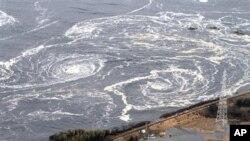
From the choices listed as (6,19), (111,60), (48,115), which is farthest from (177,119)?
(6,19)

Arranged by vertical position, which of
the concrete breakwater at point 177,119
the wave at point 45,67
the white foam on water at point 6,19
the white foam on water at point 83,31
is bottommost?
the concrete breakwater at point 177,119

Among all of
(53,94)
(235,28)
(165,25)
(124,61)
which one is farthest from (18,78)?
(235,28)

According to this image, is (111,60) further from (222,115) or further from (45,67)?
(222,115)

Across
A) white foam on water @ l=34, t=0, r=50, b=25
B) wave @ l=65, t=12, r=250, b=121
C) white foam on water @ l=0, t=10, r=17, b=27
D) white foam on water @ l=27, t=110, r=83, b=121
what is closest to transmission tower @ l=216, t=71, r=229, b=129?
wave @ l=65, t=12, r=250, b=121

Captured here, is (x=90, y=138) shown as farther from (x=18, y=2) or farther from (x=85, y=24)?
(x=18, y=2)

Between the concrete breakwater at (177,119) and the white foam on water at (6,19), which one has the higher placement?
the white foam on water at (6,19)

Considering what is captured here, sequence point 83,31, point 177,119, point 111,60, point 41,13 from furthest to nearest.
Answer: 1. point 41,13
2. point 83,31
3. point 111,60
4. point 177,119

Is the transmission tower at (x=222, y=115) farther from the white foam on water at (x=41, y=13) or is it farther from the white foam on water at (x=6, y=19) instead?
the white foam on water at (x=6, y=19)

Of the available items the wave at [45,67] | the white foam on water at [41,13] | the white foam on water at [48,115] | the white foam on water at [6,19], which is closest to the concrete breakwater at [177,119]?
the white foam on water at [48,115]
